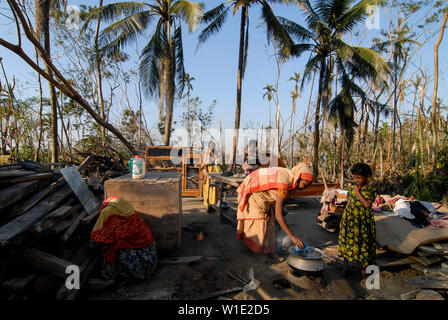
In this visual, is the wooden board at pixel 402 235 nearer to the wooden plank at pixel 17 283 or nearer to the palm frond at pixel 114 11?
the wooden plank at pixel 17 283

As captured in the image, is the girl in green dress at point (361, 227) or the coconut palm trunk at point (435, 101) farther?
the coconut palm trunk at point (435, 101)

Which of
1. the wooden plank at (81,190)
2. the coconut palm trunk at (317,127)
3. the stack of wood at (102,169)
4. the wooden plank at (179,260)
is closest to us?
the wooden plank at (179,260)

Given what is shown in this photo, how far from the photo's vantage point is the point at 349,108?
32.2 ft

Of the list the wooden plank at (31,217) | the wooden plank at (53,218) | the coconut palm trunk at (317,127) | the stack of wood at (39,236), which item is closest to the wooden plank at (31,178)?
the stack of wood at (39,236)

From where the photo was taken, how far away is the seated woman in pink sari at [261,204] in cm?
289

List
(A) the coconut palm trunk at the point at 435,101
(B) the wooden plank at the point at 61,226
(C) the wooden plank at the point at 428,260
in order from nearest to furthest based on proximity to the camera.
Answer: (B) the wooden plank at the point at 61,226 → (C) the wooden plank at the point at 428,260 → (A) the coconut palm trunk at the point at 435,101

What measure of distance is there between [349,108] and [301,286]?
9104 mm

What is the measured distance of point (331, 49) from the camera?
384 inches

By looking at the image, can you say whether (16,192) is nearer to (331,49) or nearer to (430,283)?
(430,283)

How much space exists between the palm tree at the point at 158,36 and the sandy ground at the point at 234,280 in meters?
7.96

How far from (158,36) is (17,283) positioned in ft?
34.3
